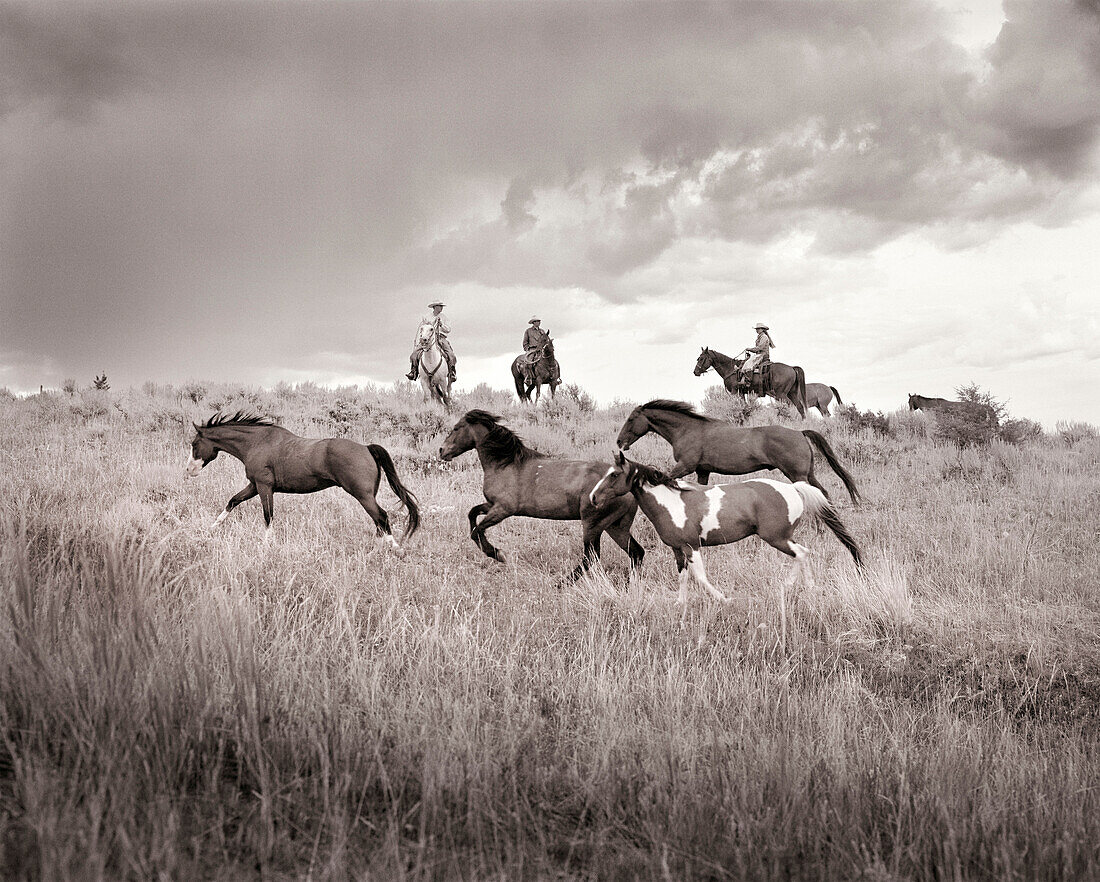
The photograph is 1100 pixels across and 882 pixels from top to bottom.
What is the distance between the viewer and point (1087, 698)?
5.97m

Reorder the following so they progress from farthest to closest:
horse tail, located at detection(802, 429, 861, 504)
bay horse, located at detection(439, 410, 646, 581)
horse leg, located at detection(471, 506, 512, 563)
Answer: horse tail, located at detection(802, 429, 861, 504) → horse leg, located at detection(471, 506, 512, 563) → bay horse, located at detection(439, 410, 646, 581)

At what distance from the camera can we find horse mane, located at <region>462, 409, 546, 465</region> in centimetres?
880

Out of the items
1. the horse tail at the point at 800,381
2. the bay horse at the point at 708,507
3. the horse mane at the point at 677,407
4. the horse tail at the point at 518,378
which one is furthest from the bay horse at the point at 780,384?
the bay horse at the point at 708,507

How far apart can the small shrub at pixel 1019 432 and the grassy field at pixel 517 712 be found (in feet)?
36.1

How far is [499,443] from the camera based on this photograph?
8805mm

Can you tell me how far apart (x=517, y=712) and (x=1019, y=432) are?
20.4 m

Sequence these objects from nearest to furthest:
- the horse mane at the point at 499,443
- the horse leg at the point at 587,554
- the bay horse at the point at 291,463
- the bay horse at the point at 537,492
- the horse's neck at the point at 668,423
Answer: the horse leg at the point at 587,554 → the bay horse at the point at 537,492 → the horse mane at the point at 499,443 → the bay horse at the point at 291,463 → the horse's neck at the point at 668,423

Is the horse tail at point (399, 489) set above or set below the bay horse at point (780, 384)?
below

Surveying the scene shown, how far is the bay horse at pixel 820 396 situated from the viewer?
92.9ft

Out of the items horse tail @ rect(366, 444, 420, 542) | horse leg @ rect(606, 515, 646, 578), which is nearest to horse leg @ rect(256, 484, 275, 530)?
horse tail @ rect(366, 444, 420, 542)

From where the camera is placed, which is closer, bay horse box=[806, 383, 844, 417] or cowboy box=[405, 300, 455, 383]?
cowboy box=[405, 300, 455, 383]

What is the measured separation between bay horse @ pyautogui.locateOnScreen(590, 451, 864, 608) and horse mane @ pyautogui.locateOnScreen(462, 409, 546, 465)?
1370mm

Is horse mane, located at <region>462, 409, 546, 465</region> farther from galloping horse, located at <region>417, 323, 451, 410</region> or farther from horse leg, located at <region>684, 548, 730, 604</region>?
galloping horse, located at <region>417, 323, 451, 410</region>

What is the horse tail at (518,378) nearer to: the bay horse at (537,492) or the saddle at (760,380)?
the saddle at (760,380)
